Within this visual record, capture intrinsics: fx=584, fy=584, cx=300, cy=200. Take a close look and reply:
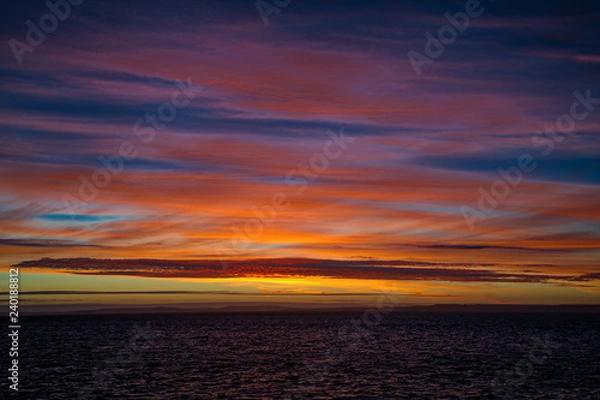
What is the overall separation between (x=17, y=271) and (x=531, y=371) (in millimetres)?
54101

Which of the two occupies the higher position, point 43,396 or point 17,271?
point 17,271

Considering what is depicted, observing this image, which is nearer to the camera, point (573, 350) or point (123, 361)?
point (123, 361)

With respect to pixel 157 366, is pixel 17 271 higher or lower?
higher

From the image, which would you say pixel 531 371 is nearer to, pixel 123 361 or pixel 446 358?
pixel 446 358

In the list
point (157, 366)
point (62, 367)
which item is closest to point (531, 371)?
point (157, 366)

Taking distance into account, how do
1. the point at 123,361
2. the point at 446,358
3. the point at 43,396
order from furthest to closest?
the point at 446,358, the point at 123,361, the point at 43,396

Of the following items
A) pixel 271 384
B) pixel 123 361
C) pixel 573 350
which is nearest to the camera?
pixel 271 384

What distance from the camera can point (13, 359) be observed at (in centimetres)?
7612

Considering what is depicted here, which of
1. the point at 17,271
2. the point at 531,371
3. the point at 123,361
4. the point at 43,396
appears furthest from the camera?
the point at 123,361

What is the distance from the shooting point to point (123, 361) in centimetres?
7338

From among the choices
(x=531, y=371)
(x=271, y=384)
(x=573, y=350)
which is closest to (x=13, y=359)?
(x=271, y=384)

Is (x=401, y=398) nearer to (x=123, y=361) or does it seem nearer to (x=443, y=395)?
(x=443, y=395)

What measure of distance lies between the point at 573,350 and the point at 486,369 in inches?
1343

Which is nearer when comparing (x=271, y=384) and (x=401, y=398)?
(x=401, y=398)
